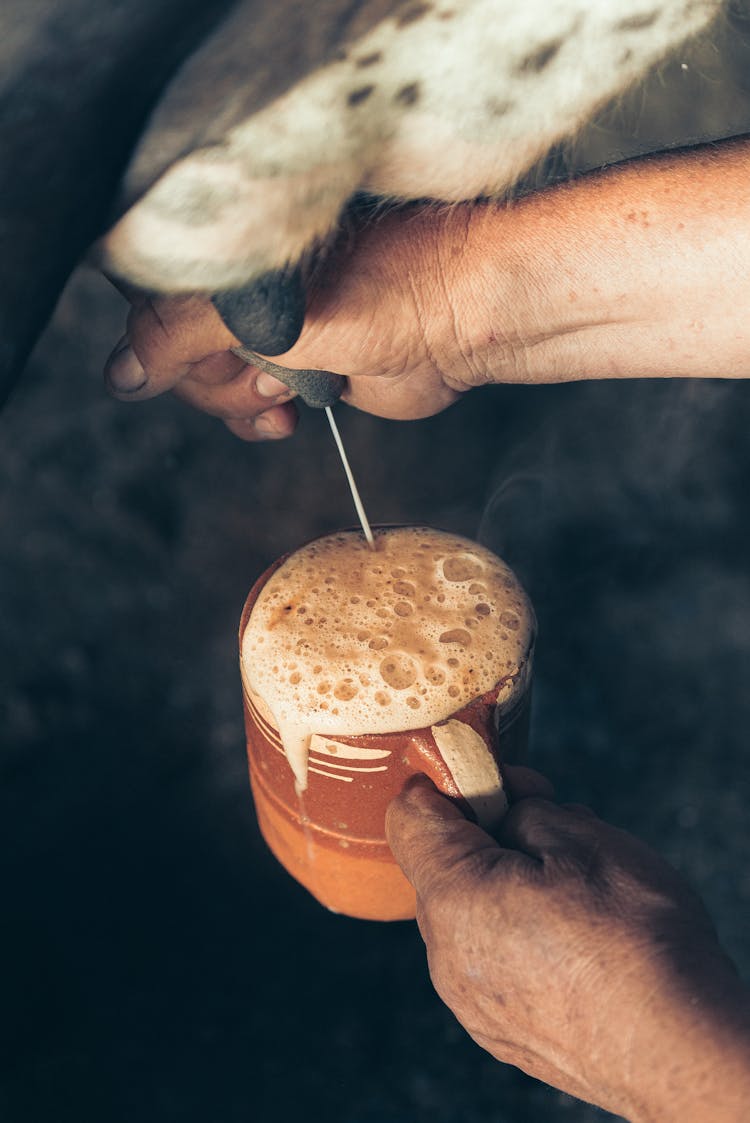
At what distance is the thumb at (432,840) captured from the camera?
452 millimetres

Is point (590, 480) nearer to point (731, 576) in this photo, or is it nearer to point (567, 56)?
point (731, 576)

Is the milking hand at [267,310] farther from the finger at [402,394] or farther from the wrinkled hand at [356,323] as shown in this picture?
the finger at [402,394]

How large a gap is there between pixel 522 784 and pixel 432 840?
0.07m

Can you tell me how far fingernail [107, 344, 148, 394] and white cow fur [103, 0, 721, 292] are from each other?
0.18 meters

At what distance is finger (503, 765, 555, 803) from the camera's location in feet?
1.66

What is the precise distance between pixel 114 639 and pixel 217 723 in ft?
0.37

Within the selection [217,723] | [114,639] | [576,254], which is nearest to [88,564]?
[114,639]

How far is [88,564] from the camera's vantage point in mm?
761

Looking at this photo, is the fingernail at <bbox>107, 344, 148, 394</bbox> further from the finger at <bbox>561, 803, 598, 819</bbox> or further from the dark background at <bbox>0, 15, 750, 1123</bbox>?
the finger at <bbox>561, 803, 598, 819</bbox>

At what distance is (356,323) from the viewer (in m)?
0.55

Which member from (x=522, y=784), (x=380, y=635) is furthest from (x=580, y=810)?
(x=380, y=635)

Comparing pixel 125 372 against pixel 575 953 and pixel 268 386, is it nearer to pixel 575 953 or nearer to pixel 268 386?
pixel 268 386

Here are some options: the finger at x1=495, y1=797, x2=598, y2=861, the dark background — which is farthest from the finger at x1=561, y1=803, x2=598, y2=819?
the dark background

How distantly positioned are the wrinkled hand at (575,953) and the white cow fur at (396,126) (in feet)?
0.98
